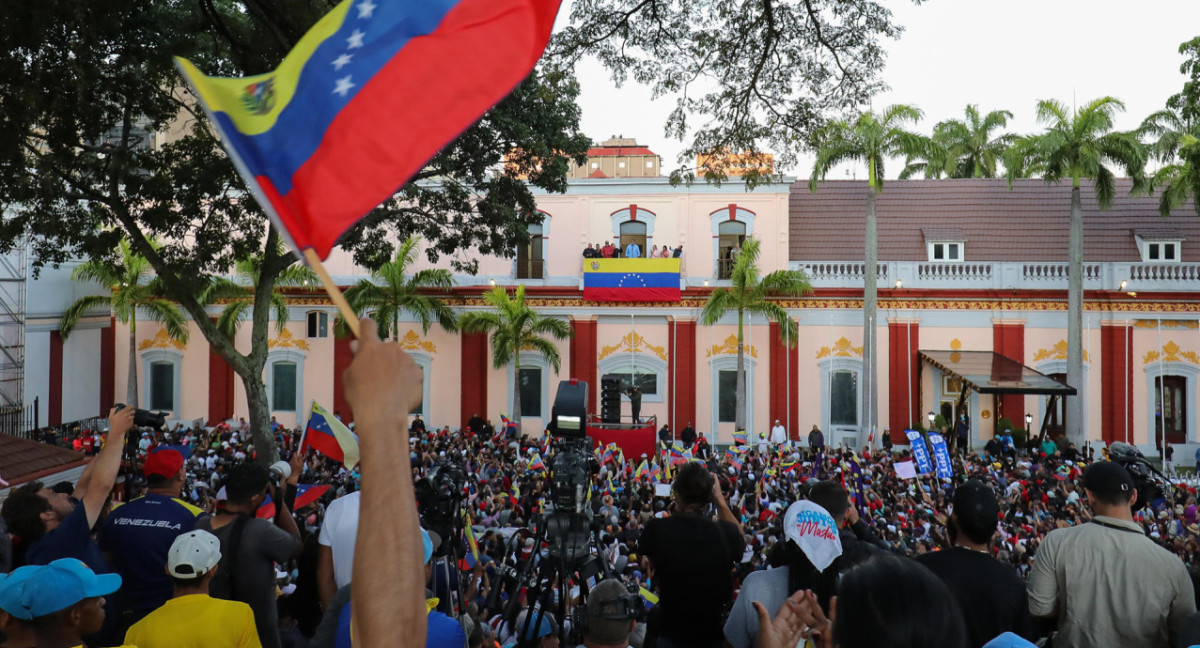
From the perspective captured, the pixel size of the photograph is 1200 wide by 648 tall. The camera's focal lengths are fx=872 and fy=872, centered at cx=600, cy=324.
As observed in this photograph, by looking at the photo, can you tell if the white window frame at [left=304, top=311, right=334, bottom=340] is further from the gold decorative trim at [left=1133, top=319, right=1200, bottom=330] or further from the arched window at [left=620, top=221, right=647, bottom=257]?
the gold decorative trim at [left=1133, top=319, right=1200, bottom=330]

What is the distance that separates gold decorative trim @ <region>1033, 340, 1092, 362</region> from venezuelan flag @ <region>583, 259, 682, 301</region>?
403 inches

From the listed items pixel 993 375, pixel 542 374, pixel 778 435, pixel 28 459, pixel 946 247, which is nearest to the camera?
pixel 28 459

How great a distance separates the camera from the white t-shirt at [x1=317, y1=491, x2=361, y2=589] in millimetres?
4168

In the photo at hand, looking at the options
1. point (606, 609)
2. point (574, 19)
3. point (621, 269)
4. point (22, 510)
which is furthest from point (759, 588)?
point (621, 269)

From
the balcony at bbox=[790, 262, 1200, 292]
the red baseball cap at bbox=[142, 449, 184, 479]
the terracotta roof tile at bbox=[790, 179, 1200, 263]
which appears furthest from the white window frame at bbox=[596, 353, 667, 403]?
the red baseball cap at bbox=[142, 449, 184, 479]

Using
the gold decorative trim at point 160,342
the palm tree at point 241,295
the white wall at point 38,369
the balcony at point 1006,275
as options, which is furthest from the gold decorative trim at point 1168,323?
the white wall at point 38,369

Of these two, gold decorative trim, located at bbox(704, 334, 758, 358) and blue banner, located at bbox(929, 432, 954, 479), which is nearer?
blue banner, located at bbox(929, 432, 954, 479)

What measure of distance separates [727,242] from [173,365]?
1783cm

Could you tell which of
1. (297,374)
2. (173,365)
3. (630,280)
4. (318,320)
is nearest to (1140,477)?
(630,280)

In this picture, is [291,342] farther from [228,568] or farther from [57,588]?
[57,588]

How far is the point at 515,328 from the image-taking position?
979 inches

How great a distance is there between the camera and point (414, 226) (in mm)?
14180

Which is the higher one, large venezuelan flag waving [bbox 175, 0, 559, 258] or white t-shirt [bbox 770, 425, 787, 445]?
large venezuelan flag waving [bbox 175, 0, 559, 258]

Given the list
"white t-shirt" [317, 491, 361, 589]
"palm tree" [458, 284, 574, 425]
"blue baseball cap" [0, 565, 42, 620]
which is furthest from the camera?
"palm tree" [458, 284, 574, 425]
